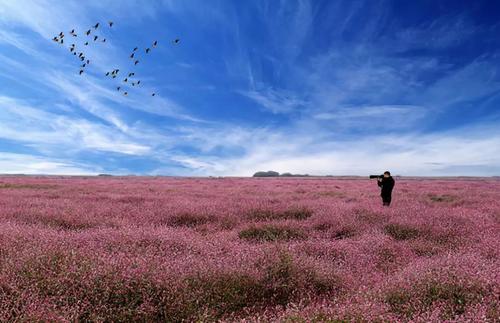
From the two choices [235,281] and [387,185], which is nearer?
[235,281]

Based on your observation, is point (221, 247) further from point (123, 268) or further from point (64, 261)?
point (64, 261)

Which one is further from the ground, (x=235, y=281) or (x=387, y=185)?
(x=387, y=185)

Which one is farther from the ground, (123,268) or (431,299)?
(123,268)

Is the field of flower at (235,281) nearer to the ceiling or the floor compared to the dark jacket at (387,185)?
nearer to the floor

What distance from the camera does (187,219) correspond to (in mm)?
9828

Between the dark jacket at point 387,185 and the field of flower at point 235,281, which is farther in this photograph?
the dark jacket at point 387,185

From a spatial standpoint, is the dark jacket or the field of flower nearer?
the field of flower

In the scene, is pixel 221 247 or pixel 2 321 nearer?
pixel 2 321

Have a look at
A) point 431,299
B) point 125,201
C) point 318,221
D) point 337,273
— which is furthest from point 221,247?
point 125,201

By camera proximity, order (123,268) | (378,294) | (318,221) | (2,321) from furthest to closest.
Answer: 1. (318,221)
2. (123,268)
3. (378,294)
4. (2,321)

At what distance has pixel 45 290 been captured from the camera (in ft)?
12.6

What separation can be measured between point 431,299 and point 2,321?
4219mm

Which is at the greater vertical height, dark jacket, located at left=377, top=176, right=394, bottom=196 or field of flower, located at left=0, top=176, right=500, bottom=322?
dark jacket, located at left=377, top=176, right=394, bottom=196

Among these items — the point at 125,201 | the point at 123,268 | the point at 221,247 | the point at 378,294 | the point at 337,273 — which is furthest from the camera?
the point at 125,201
